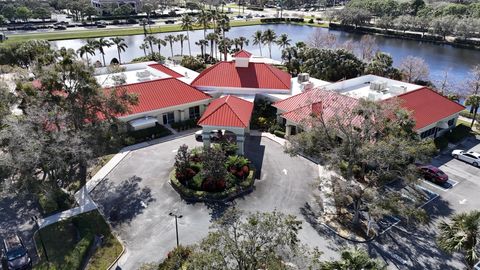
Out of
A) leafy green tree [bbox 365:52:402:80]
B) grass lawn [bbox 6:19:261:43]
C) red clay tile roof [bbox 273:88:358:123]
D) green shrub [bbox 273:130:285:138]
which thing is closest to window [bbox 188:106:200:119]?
red clay tile roof [bbox 273:88:358:123]

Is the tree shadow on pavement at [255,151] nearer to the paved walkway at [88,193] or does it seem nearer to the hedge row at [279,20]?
the paved walkway at [88,193]

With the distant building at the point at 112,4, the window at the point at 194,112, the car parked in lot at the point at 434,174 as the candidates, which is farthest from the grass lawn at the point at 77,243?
the distant building at the point at 112,4

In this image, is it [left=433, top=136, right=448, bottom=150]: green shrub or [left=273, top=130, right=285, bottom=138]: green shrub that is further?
[left=273, top=130, right=285, bottom=138]: green shrub

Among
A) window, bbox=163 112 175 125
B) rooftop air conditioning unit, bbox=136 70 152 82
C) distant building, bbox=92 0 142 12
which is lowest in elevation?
window, bbox=163 112 175 125

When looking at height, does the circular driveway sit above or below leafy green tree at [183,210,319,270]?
below

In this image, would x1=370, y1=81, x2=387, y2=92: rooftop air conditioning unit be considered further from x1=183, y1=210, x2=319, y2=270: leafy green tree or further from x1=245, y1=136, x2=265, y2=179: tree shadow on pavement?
x1=183, y1=210, x2=319, y2=270: leafy green tree

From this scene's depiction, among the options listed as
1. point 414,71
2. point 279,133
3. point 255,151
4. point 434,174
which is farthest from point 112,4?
point 434,174

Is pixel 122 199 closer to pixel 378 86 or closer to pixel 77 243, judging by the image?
pixel 77 243

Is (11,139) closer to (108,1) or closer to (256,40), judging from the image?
(256,40)
